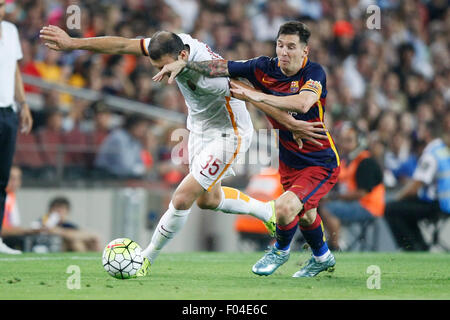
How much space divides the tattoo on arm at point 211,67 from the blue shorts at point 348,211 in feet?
19.0

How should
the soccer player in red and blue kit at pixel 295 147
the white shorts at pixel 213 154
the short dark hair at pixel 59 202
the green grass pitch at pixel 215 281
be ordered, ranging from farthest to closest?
the short dark hair at pixel 59 202
the white shorts at pixel 213 154
the soccer player in red and blue kit at pixel 295 147
the green grass pitch at pixel 215 281

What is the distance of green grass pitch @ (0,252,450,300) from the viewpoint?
610 centimetres

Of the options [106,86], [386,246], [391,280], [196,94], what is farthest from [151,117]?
[391,280]

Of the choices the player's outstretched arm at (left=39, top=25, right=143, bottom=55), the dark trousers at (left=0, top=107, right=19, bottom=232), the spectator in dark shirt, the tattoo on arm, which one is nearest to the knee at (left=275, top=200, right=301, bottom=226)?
the tattoo on arm

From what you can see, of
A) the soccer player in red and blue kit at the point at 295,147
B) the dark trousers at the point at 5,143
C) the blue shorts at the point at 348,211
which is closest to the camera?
the soccer player in red and blue kit at the point at 295,147

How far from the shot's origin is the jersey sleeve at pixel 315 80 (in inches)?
275

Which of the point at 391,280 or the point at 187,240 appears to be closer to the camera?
the point at 391,280

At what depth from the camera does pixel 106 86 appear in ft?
46.4

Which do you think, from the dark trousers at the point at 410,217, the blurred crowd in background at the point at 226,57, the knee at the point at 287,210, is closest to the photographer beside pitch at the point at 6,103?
the knee at the point at 287,210

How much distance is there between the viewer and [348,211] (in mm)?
12773

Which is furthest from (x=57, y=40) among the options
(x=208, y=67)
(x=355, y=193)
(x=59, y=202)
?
(x=355, y=193)

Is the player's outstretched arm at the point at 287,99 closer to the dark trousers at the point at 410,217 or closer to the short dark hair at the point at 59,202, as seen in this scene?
the short dark hair at the point at 59,202
